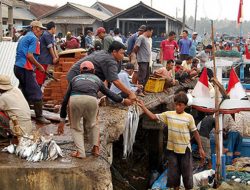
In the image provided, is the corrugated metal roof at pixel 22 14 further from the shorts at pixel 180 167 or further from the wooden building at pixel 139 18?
the shorts at pixel 180 167

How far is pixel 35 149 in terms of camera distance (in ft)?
17.6

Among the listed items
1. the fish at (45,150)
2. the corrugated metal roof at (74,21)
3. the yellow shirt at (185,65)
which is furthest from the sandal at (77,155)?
the corrugated metal roof at (74,21)

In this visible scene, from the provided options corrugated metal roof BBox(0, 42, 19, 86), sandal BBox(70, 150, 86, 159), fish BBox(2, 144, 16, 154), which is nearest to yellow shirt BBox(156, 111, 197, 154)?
sandal BBox(70, 150, 86, 159)

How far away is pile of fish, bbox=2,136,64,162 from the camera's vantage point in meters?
5.30

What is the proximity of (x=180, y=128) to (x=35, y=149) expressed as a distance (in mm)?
2185

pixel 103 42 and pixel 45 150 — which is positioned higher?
pixel 103 42

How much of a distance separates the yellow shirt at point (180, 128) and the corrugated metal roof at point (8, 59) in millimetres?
4203

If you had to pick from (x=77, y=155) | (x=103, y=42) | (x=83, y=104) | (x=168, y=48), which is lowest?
(x=77, y=155)

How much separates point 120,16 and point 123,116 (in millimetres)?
24041

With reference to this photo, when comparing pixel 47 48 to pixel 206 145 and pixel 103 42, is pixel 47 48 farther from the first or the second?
pixel 206 145

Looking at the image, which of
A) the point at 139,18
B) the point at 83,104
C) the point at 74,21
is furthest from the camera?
the point at 139,18

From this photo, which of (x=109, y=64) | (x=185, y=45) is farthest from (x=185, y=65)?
(x=109, y=64)

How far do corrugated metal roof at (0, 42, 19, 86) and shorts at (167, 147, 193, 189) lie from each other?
14.1ft

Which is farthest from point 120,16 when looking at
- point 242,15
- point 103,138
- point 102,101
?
point 103,138
